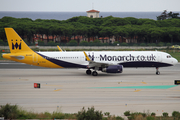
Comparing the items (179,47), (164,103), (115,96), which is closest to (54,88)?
(115,96)

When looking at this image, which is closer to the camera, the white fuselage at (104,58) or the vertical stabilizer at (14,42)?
the vertical stabilizer at (14,42)

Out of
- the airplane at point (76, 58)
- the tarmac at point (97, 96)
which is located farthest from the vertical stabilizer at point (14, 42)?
the tarmac at point (97, 96)

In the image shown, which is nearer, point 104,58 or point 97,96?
point 97,96

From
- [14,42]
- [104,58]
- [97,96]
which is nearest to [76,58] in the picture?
[104,58]

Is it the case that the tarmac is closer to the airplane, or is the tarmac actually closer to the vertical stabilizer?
the airplane

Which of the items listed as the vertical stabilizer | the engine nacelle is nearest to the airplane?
the vertical stabilizer

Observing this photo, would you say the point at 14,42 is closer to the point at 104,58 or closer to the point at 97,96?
the point at 104,58

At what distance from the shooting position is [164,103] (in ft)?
64.7

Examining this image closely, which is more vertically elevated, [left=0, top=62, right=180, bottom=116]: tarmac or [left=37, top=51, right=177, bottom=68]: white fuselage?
[left=37, top=51, right=177, bottom=68]: white fuselage

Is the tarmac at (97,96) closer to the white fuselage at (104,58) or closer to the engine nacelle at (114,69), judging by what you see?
the engine nacelle at (114,69)

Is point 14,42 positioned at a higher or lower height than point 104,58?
higher

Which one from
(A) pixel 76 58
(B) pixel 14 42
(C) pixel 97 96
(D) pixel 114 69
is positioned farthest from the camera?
(A) pixel 76 58

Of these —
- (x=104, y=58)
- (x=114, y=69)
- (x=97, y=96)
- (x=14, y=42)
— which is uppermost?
(x=14, y=42)

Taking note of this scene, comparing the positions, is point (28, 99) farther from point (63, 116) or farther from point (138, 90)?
point (138, 90)
